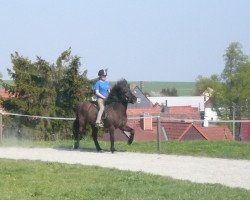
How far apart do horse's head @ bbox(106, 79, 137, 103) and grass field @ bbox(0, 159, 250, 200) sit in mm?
4185

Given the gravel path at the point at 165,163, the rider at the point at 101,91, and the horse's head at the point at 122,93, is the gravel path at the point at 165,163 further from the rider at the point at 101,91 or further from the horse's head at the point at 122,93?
the horse's head at the point at 122,93

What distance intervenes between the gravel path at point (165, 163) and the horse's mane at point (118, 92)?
1.62m

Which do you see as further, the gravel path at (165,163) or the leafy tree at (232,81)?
the leafy tree at (232,81)

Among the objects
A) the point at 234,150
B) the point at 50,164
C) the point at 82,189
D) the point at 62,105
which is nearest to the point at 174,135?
the point at 62,105

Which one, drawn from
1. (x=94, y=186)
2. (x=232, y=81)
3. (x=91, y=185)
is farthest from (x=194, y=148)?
(x=232, y=81)

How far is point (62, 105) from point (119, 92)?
1272 cm

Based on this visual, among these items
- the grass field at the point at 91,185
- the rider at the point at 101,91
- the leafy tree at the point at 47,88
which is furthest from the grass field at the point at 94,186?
the leafy tree at the point at 47,88

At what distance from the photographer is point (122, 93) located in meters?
18.8

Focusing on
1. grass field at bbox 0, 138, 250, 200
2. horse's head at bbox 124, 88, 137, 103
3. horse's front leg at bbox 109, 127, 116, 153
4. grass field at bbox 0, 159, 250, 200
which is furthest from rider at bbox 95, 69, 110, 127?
grass field at bbox 0, 159, 250, 200

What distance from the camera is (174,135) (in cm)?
3064

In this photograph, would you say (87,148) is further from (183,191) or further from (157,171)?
(183,191)

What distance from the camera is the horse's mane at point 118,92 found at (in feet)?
61.6

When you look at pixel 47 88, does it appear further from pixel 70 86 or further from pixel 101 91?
pixel 101 91

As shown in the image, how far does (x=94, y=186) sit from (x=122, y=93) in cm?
704
